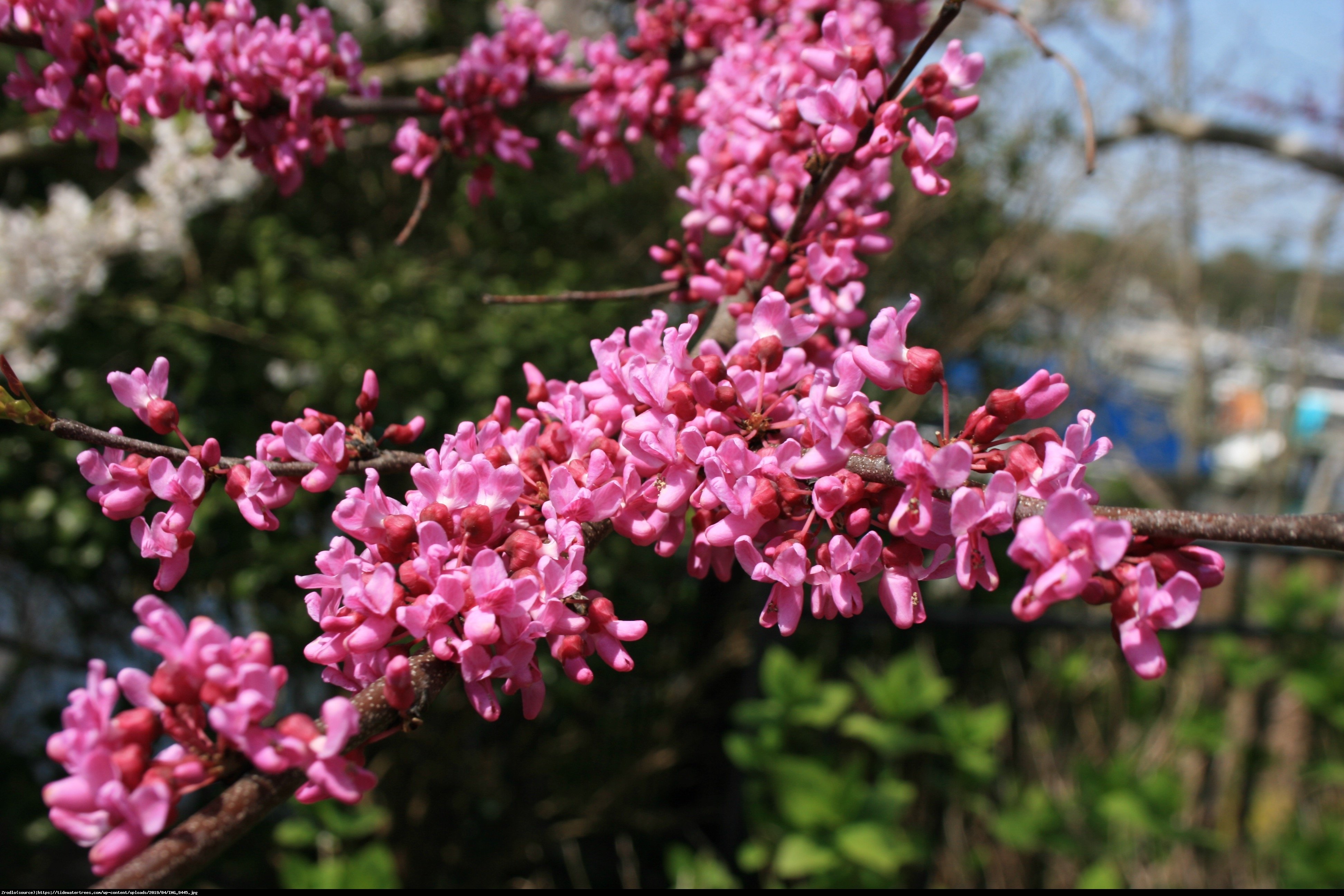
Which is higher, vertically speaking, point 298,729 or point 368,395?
point 368,395

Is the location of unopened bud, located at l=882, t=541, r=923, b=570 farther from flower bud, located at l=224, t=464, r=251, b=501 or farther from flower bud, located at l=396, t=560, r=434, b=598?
flower bud, located at l=224, t=464, r=251, b=501

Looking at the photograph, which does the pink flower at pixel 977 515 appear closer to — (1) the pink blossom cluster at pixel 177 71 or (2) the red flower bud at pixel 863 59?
(2) the red flower bud at pixel 863 59

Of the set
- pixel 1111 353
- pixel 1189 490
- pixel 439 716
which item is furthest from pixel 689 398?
pixel 1189 490

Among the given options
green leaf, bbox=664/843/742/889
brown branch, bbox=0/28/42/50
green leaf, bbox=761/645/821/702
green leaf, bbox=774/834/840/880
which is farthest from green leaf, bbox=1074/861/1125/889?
brown branch, bbox=0/28/42/50

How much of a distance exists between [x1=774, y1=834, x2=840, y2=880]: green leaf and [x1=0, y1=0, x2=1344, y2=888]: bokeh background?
0.05 feet

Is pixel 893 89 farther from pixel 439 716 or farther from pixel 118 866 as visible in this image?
pixel 439 716

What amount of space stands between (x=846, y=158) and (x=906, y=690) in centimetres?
254

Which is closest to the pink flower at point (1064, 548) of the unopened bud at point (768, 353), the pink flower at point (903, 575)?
the pink flower at point (903, 575)

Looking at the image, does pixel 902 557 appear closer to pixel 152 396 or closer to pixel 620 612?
pixel 152 396

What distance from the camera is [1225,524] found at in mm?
673

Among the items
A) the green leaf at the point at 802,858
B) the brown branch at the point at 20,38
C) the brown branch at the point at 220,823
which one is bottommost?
the green leaf at the point at 802,858

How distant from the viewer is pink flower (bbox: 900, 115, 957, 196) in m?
1.01

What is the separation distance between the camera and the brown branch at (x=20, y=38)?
119cm

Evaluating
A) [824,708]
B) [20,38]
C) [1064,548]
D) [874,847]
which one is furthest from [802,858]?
[20,38]
